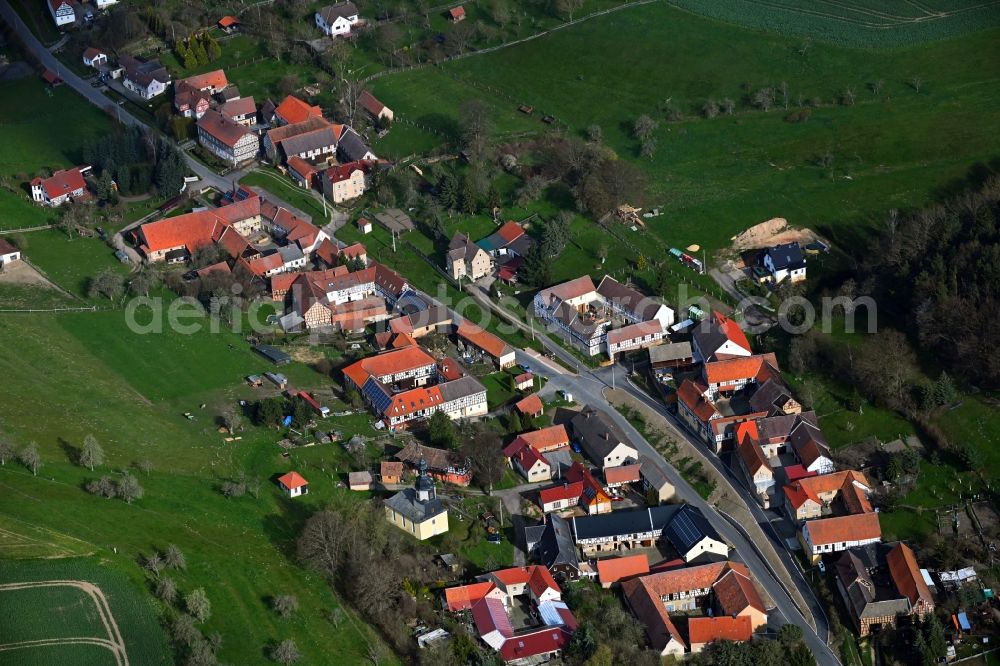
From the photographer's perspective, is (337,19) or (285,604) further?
(337,19)

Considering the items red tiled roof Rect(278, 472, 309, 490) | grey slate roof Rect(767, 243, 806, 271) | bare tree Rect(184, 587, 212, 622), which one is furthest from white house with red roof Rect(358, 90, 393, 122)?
bare tree Rect(184, 587, 212, 622)

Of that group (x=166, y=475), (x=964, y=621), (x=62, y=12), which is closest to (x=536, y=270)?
(x=166, y=475)

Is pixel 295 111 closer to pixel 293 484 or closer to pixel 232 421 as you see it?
pixel 232 421

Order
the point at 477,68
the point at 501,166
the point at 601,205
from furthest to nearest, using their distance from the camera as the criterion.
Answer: the point at 477,68 → the point at 501,166 → the point at 601,205

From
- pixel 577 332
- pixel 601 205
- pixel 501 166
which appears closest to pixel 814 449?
pixel 577 332

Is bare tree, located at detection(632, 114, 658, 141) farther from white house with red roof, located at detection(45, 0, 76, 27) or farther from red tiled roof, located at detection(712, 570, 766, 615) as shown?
white house with red roof, located at detection(45, 0, 76, 27)

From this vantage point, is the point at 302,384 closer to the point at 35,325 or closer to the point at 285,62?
the point at 35,325

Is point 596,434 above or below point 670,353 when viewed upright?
below
